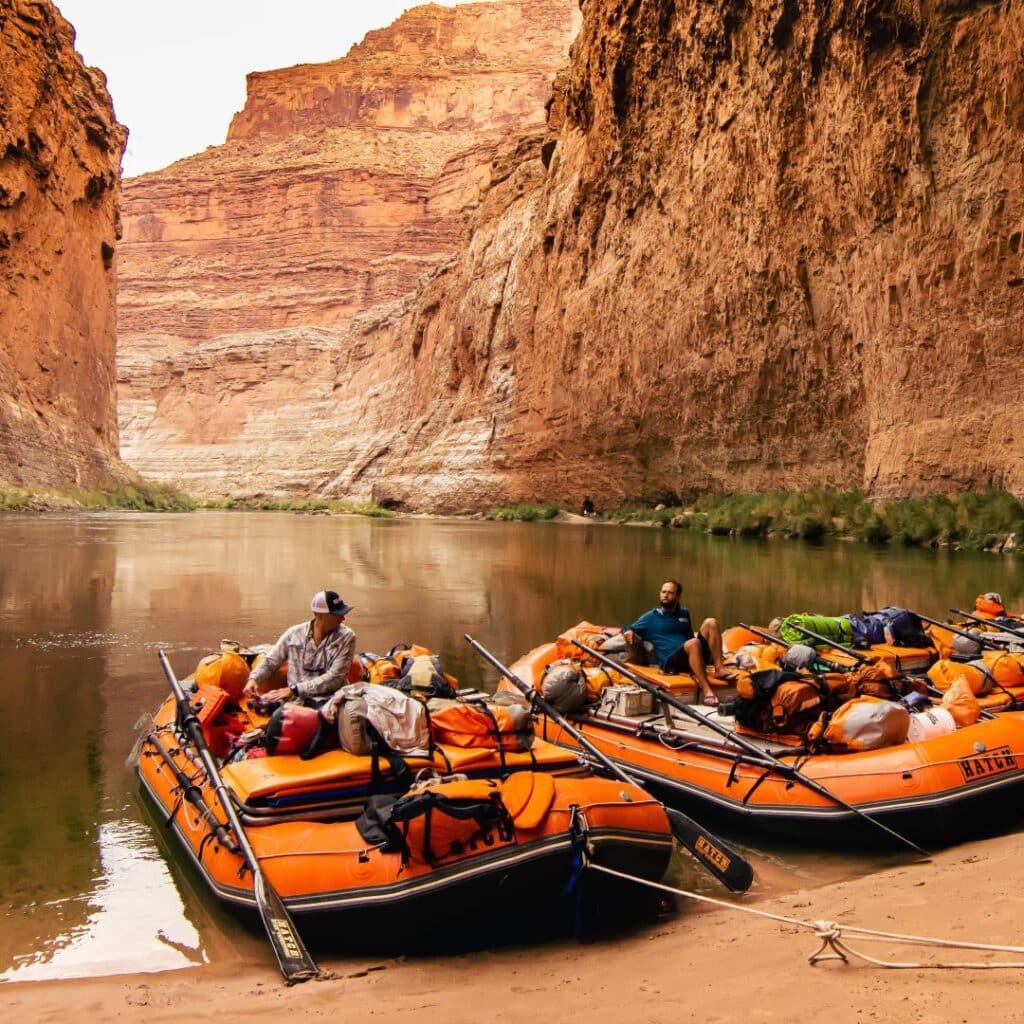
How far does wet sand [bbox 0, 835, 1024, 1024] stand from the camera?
11.8 feet

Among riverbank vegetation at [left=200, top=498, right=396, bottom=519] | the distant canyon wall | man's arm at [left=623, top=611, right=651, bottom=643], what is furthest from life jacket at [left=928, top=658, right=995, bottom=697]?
the distant canyon wall

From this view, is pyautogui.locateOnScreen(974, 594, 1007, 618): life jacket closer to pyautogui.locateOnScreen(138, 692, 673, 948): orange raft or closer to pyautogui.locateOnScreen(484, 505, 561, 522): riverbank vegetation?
pyautogui.locateOnScreen(138, 692, 673, 948): orange raft

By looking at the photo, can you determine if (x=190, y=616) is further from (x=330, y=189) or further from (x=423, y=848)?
(x=330, y=189)

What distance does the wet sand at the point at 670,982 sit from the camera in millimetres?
3609

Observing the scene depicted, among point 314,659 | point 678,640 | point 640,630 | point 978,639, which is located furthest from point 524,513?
point 314,659

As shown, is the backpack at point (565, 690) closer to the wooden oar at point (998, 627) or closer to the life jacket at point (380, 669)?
the life jacket at point (380, 669)

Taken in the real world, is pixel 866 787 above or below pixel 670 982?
above

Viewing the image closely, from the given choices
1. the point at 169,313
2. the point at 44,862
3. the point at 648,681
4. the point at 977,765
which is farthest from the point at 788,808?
the point at 169,313

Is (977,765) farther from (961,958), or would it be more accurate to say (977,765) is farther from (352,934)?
(352,934)

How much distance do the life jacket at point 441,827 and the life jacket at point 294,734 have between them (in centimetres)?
84

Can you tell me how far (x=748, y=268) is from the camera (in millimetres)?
35188

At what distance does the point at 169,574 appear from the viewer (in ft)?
66.4

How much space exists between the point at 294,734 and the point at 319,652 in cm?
111

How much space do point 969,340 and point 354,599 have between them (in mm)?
17295
